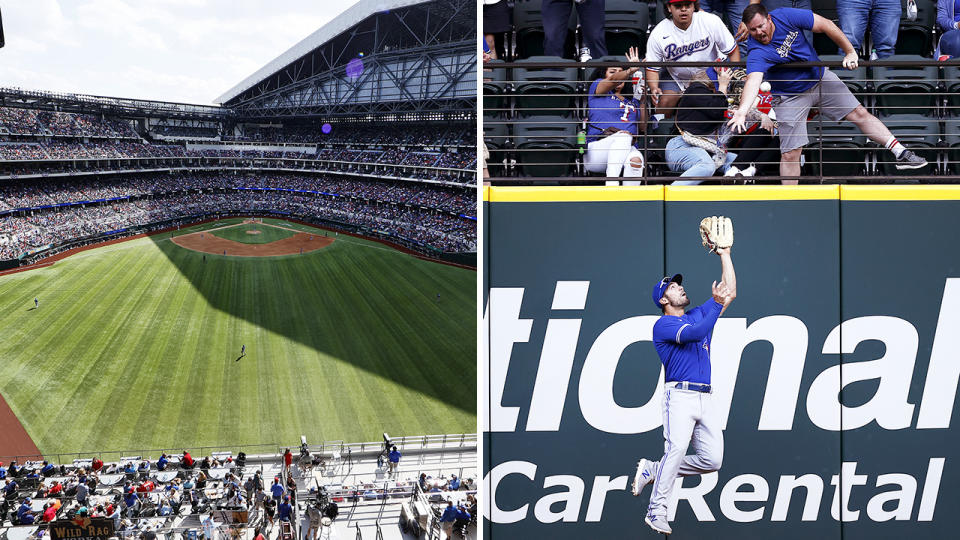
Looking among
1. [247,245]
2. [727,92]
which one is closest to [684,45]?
[727,92]

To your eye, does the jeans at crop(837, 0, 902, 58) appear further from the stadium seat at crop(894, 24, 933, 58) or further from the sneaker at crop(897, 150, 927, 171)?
the sneaker at crop(897, 150, 927, 171)

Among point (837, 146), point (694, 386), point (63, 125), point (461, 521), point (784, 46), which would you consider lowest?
point (461, 521)

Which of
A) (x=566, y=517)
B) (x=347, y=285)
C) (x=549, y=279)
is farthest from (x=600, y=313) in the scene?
(x=347, y=285)

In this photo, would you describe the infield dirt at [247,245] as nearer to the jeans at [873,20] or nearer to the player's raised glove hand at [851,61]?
the jeans at [873,20]

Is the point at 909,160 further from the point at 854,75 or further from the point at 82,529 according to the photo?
the point at 82,529

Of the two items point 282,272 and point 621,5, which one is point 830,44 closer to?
point 621,5

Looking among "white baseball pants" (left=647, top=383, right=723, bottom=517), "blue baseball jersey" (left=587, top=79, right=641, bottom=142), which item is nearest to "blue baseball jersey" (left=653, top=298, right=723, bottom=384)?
"white baseball pants" (left=647, top=383, right=723, bottom=517)

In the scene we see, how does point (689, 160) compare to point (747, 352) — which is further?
point (689, 160)
